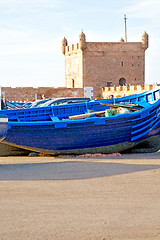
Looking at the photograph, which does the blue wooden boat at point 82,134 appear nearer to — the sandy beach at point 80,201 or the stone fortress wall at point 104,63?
the sandy beach at point 80,201

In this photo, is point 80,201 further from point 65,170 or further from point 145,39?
point 145,39

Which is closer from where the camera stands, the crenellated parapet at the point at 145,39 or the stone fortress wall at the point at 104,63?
the stone fortress wall at the point at 104,63

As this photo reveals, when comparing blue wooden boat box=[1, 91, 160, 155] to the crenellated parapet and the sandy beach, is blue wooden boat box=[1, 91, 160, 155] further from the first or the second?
the crenellated parapet

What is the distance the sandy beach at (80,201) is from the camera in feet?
11.0

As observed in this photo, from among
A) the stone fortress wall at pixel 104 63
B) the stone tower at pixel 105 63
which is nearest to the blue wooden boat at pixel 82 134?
the stone fortress wall at pixel 104 63

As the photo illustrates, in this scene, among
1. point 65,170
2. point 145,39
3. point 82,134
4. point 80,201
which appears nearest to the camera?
point 80,201

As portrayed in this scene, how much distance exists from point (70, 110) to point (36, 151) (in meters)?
3.31

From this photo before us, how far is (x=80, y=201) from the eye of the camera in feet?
14.0

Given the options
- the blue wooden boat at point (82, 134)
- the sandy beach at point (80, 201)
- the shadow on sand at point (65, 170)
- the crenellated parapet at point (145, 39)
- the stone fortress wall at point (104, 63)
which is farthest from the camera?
the crenellated parapet at point (145, 39)

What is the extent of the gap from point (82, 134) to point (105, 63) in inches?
1422

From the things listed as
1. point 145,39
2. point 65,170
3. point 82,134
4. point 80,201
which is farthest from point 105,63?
point 80,201

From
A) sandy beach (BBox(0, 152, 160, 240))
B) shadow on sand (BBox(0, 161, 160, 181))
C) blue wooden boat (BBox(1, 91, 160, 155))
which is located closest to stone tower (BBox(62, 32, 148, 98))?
blue wooden boat (BBox(1, 91, 160, 155))

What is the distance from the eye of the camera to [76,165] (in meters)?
6.74

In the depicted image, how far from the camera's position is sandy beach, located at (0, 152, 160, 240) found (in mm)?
3352
